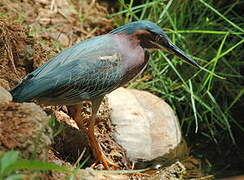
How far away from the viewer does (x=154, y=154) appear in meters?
3.31

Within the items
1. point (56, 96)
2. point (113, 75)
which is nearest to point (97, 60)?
point (113, 75)

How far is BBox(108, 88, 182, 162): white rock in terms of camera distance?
3.23m

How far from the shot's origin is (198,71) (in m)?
3.85

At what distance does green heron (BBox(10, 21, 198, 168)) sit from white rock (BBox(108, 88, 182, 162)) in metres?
0.32

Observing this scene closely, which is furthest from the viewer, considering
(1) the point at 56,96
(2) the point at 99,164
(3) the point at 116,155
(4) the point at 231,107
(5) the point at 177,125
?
(4) the point at 231,107

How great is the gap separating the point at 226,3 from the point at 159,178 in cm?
202

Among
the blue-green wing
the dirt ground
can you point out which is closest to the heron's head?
the blue-green wing

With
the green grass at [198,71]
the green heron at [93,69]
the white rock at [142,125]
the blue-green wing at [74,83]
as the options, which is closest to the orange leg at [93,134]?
the green heron at [93,69]

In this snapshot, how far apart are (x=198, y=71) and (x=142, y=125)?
78cm

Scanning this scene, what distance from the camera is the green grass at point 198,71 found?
3952mm

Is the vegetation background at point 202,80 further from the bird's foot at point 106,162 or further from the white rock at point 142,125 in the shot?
the bird's foot at point 106,162

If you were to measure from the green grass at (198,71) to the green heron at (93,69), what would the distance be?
100cm

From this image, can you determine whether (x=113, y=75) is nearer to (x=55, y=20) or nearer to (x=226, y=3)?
(x=55, y=20)

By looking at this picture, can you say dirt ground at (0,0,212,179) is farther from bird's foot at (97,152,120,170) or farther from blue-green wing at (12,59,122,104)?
blue-green wing at (12,59,122,104)
